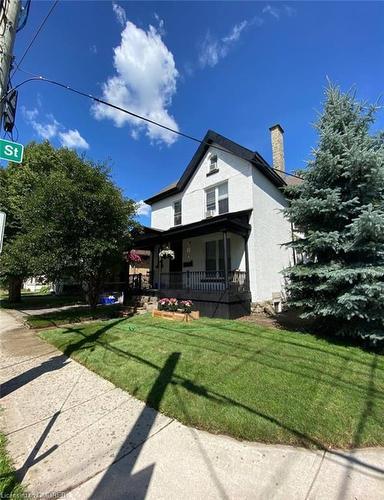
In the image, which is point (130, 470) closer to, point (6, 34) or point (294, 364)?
point (294, 364)

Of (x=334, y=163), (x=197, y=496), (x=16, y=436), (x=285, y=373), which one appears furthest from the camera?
(x=334, y=163)

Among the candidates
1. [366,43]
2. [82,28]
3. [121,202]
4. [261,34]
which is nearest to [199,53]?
[261,34]

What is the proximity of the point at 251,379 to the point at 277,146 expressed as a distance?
13784 millimetres

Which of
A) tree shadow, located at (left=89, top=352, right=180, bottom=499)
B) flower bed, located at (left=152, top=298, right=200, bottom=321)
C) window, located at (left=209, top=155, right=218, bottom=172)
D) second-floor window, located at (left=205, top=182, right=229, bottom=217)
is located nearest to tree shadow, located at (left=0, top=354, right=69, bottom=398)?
tree shadow, located at (left=89, top=352, right=180, bottom=499)

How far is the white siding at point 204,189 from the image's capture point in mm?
12203

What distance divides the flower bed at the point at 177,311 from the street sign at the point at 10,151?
23.9 feet

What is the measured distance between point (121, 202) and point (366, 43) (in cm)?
1011

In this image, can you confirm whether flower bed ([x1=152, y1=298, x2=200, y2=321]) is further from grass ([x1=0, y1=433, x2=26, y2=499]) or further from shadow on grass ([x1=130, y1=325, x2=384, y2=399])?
grass ([x1=0, y1=433, x2=26, y2=499])

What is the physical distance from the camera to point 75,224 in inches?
375

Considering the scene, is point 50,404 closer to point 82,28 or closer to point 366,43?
point 82,28

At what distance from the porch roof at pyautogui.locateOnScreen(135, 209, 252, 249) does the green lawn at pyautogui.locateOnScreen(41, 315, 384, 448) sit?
4.45 metres

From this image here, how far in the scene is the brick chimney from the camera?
48.4 ft

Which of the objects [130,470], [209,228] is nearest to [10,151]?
[130,470]

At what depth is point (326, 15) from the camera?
26.3 ft
